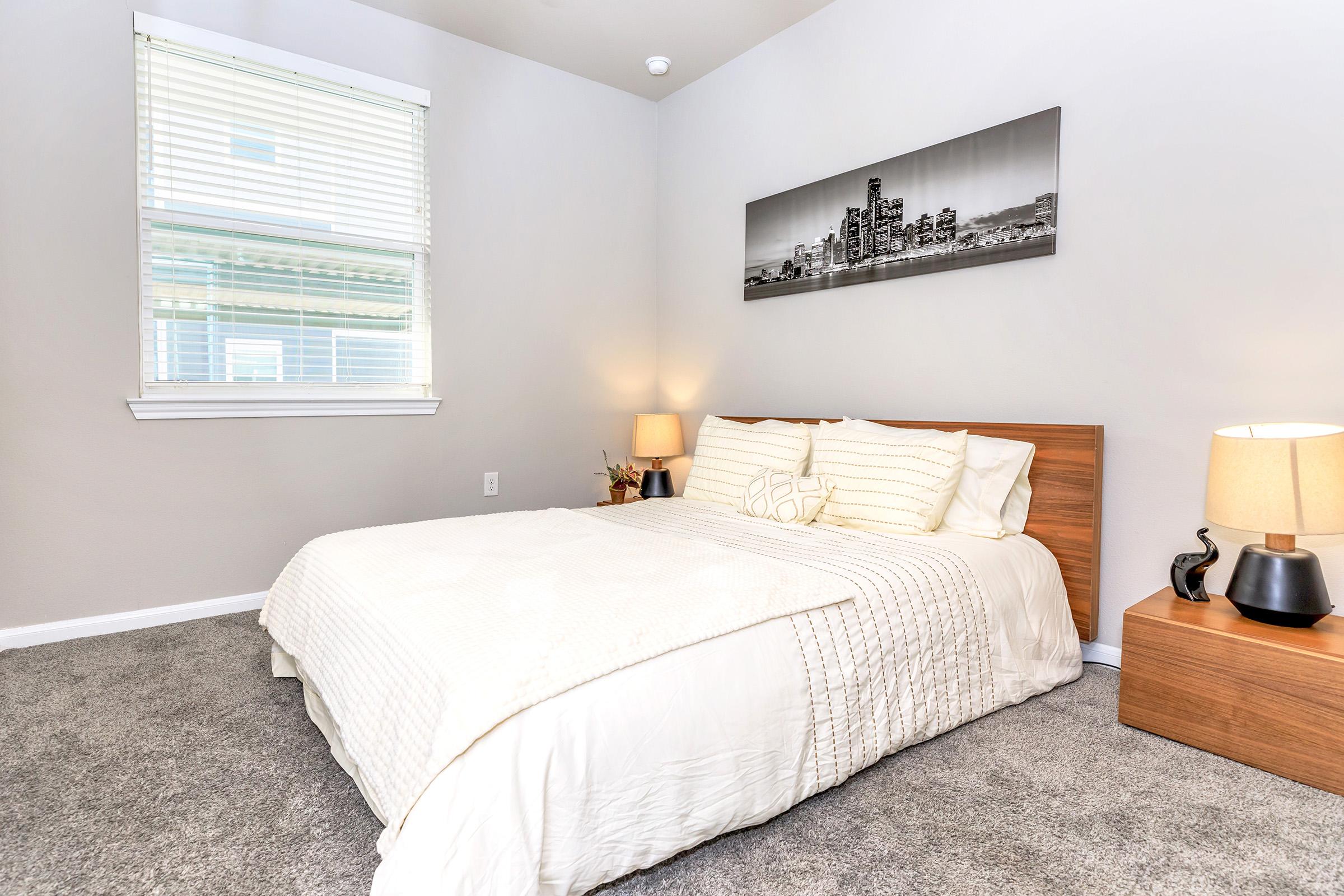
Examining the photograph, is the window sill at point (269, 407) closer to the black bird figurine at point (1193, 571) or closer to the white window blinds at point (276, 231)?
the white window blinds at point (276, 231)

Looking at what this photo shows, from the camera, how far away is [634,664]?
4.17ft

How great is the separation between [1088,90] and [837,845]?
243 centimetres

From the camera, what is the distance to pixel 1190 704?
1.80 meters

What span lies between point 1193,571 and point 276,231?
140 inches

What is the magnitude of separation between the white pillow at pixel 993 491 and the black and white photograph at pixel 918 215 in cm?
71

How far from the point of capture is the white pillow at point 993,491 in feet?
7.58

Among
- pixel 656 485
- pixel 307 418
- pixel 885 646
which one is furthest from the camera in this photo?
pixel 656 485

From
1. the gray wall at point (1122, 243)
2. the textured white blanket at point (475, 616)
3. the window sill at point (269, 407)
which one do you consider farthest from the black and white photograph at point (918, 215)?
the window sill at point (269, 407)

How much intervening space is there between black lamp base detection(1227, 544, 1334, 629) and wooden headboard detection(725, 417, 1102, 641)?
0.48 m

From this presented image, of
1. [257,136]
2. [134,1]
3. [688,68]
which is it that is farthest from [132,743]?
[688,68]

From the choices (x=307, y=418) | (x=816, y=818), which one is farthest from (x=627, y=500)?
(x=816, y=818)

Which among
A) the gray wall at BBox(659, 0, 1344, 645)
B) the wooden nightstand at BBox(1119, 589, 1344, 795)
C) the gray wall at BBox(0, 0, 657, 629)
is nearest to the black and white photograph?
the gray wall at BBox(659, 0, 1344, 645)

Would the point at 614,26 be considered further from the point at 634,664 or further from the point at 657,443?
the point at 634,664

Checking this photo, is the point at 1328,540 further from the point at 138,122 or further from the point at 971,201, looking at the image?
the point at 138,122
